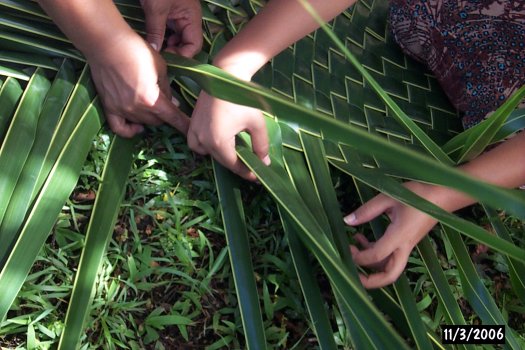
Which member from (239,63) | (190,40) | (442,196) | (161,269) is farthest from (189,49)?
(442,196)

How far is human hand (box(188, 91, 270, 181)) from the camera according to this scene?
2.76ft

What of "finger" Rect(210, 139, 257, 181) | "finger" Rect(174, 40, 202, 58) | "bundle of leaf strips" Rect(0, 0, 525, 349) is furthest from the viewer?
"finger" Rect(174, 40, 202, 58)

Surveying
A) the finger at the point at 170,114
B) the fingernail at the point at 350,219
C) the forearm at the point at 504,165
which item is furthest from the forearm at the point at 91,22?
the forearm at the point at 504,165

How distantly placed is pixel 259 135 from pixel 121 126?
0.73 feet

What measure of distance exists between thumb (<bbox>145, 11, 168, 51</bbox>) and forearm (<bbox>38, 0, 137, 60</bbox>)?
110 mm

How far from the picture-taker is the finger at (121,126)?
91 cm

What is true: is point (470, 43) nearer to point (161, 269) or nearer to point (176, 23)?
point (176, 23)

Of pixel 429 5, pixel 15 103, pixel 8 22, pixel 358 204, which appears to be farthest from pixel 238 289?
pixel 429 5

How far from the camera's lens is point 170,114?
0.90 m

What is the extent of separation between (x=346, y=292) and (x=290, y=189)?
207 mm
